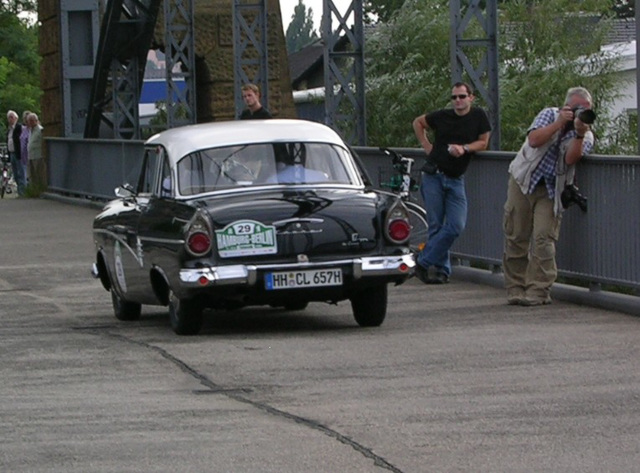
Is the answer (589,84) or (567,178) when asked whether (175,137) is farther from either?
(589,84)

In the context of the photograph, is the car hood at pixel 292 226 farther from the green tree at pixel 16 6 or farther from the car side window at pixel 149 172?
the green tree at pixel 16 6

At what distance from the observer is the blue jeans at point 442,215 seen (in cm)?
1631

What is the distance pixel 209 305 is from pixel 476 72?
19.7ft

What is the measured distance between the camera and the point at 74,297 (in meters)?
16.3

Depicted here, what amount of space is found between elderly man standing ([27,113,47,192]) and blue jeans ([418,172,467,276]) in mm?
21636

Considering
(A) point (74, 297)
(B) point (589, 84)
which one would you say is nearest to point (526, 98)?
(B) point (589, 84)

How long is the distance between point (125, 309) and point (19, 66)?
65040 mm

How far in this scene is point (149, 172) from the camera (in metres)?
13.9

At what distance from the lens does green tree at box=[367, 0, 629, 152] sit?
32.9 meters

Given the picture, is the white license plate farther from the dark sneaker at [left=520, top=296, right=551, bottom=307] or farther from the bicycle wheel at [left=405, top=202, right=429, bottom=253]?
the bicycle wheel at [left=405, top=202, right=429, bottom=253]

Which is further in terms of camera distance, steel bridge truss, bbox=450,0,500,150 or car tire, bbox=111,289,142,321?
steel bridge truss, bbox=450,0,500,150

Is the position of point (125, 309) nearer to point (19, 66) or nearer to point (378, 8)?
point (19, 66)

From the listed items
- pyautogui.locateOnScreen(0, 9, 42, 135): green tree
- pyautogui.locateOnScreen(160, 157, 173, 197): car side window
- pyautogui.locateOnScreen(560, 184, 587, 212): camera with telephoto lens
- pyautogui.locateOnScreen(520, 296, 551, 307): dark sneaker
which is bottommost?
pyautogui.locateOnScreen(520, 296, 551, 307): dark sneaker

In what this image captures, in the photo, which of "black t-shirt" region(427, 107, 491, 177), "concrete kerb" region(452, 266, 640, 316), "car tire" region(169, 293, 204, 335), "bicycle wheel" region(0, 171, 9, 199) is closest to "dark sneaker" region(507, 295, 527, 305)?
"concrete kerb" region(452, 266, 640, 316)
